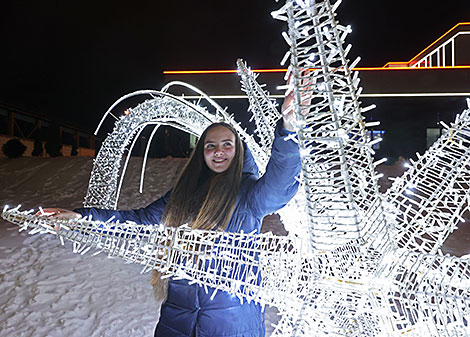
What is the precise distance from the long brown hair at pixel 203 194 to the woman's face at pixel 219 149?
0.01 metres

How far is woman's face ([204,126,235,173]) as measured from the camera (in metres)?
1.04

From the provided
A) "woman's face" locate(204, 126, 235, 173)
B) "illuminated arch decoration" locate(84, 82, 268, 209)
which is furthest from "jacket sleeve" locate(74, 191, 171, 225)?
"illuminated arch decoration" locate(84, 82, 268, 209)

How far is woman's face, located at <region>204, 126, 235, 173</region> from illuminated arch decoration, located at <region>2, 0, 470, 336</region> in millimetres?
379

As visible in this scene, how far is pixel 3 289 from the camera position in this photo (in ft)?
8.69

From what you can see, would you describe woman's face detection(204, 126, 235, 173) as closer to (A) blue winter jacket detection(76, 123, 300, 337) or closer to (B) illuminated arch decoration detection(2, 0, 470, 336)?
(A) blue winter jacket detection(76, 123, 300, 337)

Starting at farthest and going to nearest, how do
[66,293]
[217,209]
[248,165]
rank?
[66,293]
[248,165]
[217,209]

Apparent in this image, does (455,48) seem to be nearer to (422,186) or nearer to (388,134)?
(388,134)

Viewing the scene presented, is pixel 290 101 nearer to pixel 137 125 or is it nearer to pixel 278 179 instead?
pixel 278 179

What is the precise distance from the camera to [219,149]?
1.04m

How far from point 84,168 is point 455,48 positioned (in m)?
9.26

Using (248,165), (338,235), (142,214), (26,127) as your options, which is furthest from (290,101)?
(26,127)

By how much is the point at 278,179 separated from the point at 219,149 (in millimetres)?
296

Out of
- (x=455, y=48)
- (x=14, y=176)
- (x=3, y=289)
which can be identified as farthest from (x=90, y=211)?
(x=455, y=48)

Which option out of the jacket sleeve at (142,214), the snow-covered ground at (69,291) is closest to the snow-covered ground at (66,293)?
the snow-covered ground at (69,291)
